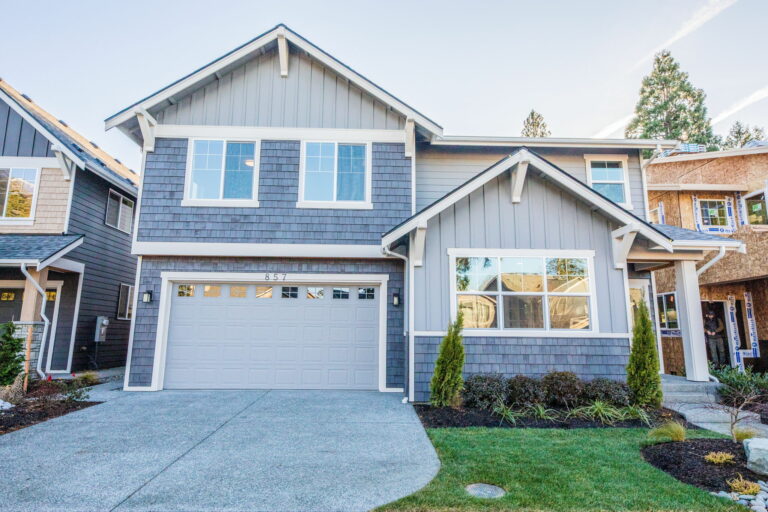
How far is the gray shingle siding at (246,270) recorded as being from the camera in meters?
8.49

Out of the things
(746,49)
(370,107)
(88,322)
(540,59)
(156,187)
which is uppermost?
(746,49)

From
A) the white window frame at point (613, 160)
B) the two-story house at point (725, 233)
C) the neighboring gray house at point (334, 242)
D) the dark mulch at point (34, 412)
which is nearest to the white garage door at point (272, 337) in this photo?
the neighboring gray house at point (334, 242)

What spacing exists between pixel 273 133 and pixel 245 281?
328cm

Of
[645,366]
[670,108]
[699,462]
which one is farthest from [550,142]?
[670,108]

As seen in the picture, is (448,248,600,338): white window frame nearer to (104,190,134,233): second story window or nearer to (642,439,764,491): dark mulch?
(642,439,764,491): dark mulch

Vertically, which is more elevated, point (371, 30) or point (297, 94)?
point (371, 30)

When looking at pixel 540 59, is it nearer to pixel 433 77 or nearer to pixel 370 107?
Result: pixel 433 77

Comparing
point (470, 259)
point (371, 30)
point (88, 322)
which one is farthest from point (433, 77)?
point (88, 322)

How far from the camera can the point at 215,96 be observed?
935 centimetres

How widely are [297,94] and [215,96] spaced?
1.82 m

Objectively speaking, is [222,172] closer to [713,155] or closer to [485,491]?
[485,491]

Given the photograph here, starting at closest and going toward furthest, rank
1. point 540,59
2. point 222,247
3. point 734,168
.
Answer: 1. point 222,247
2. point 734,168
3. point 540,59

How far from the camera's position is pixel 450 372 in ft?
22.0

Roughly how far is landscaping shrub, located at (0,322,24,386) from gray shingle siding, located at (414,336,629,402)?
7.50 m
